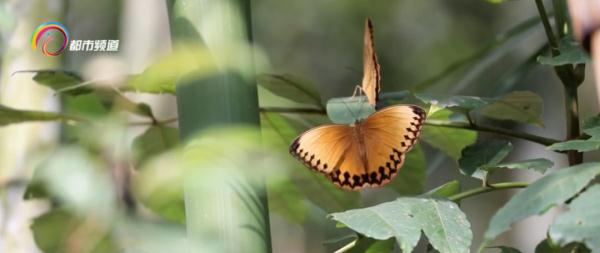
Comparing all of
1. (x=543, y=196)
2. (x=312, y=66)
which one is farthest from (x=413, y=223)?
(x=312, y=66)

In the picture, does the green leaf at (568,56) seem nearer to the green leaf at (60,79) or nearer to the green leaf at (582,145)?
the green leaf at (582,145)

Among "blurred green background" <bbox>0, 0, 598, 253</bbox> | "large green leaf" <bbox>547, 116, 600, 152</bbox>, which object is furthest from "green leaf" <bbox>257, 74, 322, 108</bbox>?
"large green leaf" <bbox>547, 116, 600, 152</bbox>

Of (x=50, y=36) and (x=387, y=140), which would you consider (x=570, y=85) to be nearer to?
(x=387, y=140)

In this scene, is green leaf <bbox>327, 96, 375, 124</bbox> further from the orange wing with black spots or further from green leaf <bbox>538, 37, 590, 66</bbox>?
green leaf <bbox>538, 37, 590, 66</bbox>

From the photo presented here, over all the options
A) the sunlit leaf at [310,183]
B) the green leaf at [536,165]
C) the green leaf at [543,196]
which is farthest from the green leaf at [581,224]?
the sunlit leaf at [310,183]

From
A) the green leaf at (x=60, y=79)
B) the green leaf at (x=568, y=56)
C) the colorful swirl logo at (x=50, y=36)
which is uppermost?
the colorful swirl logo at (x=50, y=36)

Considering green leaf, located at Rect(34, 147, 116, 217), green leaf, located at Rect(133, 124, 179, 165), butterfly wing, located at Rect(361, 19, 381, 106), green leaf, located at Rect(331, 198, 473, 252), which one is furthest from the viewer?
green leaf, located at Rect(133, 124, 179, 165)
